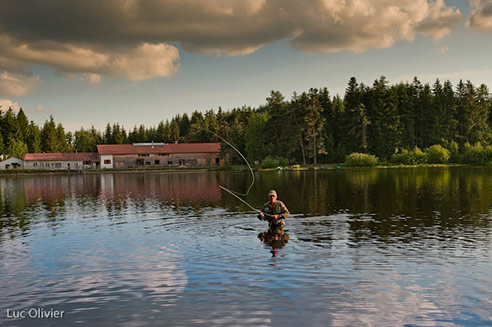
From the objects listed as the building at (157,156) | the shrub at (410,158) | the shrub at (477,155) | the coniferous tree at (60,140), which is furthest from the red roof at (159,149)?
the shrub at (477,155)

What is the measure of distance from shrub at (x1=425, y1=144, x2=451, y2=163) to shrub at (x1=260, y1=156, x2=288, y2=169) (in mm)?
36409

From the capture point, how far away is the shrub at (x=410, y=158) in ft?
318

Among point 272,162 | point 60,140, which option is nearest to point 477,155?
point 272,162

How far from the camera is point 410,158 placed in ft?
318

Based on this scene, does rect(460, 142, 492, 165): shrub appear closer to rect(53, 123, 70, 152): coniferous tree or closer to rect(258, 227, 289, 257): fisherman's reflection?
rect(258, 227, 289, 257): fisherman's reflection

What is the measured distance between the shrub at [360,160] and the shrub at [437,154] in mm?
14579

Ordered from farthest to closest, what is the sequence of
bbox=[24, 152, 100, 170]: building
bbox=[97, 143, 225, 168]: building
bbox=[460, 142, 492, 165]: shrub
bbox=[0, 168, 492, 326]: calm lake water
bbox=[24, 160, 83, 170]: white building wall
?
bbox=[97, 143, 225, 168]: building < bbox=[24, 152, 100, 170]: building < bbox=[24, 160, 83, 170]: white building wall < bbox=[460, 142, 492, 165]: shrub < bbox=[0, 168, 492, 326]: calm lake water

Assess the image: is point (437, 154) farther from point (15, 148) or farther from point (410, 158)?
point (15, 148)

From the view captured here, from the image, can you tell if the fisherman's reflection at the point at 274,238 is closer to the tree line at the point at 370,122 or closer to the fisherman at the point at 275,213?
the fisherman at the point at 275,213

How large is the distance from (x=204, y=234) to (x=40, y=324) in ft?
33.7

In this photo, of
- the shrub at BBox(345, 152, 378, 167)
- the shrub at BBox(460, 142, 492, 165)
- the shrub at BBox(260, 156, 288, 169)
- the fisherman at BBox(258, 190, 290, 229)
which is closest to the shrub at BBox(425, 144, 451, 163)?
the shrub at BBox(460, 142, 492, 165)

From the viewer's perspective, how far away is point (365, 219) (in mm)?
22438

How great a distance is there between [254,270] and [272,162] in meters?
88.3

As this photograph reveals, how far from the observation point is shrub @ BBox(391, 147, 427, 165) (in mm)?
97000
